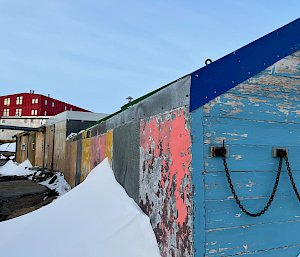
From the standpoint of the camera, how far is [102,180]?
16.4ft

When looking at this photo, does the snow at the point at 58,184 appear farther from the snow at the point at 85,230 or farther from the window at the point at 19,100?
the window at the point at 19,100

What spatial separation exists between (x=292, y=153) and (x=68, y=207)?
127 inches

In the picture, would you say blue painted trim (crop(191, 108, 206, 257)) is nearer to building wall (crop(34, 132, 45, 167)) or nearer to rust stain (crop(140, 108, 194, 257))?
rust stain (crop(140, 108, 194, 257))

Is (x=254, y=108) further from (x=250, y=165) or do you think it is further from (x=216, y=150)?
(x=216, y=150)

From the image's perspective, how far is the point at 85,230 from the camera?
3.42 meters

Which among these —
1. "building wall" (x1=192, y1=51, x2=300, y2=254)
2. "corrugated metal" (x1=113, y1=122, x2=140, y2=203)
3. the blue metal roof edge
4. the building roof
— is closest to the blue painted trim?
"building wall" (x1=192, y1=51, x2=300, y2=254)

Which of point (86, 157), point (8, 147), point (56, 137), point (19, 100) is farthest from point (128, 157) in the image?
point (19, 100)

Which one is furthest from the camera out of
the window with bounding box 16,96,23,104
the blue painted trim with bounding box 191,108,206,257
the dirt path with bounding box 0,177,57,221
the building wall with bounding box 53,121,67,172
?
the window with bounding box 16,96,23,104

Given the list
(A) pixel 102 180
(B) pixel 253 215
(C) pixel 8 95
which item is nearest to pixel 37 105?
(C) pixel 8 95

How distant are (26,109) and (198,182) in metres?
49.0

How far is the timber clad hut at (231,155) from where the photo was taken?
2645 millimetres

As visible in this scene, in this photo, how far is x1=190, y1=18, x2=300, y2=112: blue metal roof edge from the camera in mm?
2717

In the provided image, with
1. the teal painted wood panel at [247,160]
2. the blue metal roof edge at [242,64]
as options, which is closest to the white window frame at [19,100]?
the blue metal roof edge at [242,64]

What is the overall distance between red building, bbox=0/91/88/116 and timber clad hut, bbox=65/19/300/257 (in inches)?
1826
